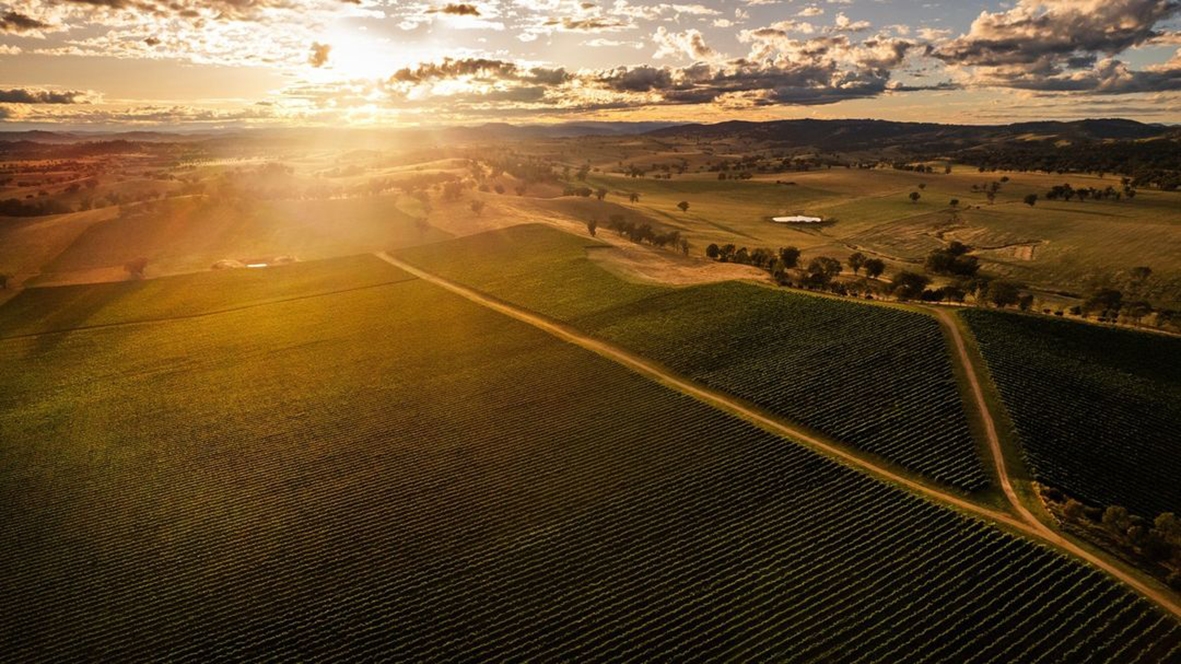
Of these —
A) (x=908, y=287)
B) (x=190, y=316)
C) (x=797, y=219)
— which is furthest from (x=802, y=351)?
(x=797, y=219)

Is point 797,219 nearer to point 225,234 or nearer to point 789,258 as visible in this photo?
point 789,258

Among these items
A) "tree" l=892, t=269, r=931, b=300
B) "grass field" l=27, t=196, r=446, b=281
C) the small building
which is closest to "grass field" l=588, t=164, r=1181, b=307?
the small building

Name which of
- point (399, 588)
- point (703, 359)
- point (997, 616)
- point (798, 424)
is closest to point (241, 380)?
point (399, 588)

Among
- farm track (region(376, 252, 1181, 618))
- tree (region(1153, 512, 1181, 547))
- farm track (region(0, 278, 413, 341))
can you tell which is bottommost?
farm track (region(0, 278, 413, 341))

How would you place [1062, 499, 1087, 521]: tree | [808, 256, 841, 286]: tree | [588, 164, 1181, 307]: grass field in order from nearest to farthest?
[1062, 499, 1087, 521]: tree
[808, 256, 841, 286]: tree
[588, 164, 1181, 307]: grass field

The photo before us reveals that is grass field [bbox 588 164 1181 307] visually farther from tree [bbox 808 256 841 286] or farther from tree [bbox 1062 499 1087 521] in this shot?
tree [bbox 1062 499 1087 521]

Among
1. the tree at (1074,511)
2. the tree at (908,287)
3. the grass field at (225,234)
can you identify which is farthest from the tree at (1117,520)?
the grass field at (225,234)

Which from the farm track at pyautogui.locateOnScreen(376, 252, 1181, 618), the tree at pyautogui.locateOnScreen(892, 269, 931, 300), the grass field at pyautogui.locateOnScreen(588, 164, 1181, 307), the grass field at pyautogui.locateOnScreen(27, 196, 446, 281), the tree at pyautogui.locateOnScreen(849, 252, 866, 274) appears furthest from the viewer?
the grass field at pyautogui.locateOnScreen(27, 196, 446, 281)
